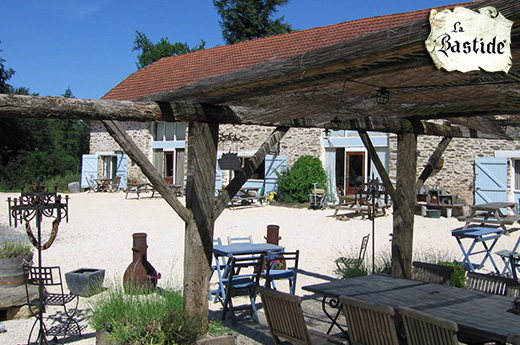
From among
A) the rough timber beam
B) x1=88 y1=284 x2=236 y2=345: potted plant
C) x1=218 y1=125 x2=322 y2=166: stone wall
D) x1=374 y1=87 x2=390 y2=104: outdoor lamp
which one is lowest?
x1=88 y1=284 x2=236 y2=345: potted plant

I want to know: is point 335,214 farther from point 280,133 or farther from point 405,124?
point 280,133

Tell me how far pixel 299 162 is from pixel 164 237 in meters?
6.74

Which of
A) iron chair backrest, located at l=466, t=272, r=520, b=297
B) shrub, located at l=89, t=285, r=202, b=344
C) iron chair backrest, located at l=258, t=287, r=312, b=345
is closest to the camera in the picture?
iron chair backrest, located at l=258, t=287, r=312, b=345

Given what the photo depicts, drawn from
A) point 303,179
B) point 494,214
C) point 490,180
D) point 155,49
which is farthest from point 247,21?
point 494,214

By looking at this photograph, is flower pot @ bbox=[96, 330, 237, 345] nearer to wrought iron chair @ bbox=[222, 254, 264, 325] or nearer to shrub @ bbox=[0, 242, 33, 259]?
wrought iron chair @ bbox=[222, 254, 264, 325]

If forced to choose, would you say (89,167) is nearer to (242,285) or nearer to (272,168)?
(272,168)

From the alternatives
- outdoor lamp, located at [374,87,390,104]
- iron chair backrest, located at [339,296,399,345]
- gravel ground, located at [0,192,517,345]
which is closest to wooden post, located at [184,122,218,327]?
gravel ground, located at [0,192,517,345]

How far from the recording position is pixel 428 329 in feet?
9.70

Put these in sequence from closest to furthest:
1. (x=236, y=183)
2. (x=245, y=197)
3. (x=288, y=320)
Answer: (x=288, y=320) → (x=236, y=183) → (x=245, y=197)

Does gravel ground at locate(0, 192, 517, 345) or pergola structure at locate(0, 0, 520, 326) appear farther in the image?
gravel ground at locate(0, 192, 517, 345)

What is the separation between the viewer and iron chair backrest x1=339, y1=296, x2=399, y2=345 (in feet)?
10.1

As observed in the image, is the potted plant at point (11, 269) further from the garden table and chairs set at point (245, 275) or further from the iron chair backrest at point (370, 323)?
the iron chair backrest at point (370, 323)

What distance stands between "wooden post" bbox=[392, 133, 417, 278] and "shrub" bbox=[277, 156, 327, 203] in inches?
365

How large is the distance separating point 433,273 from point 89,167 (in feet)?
63.3
